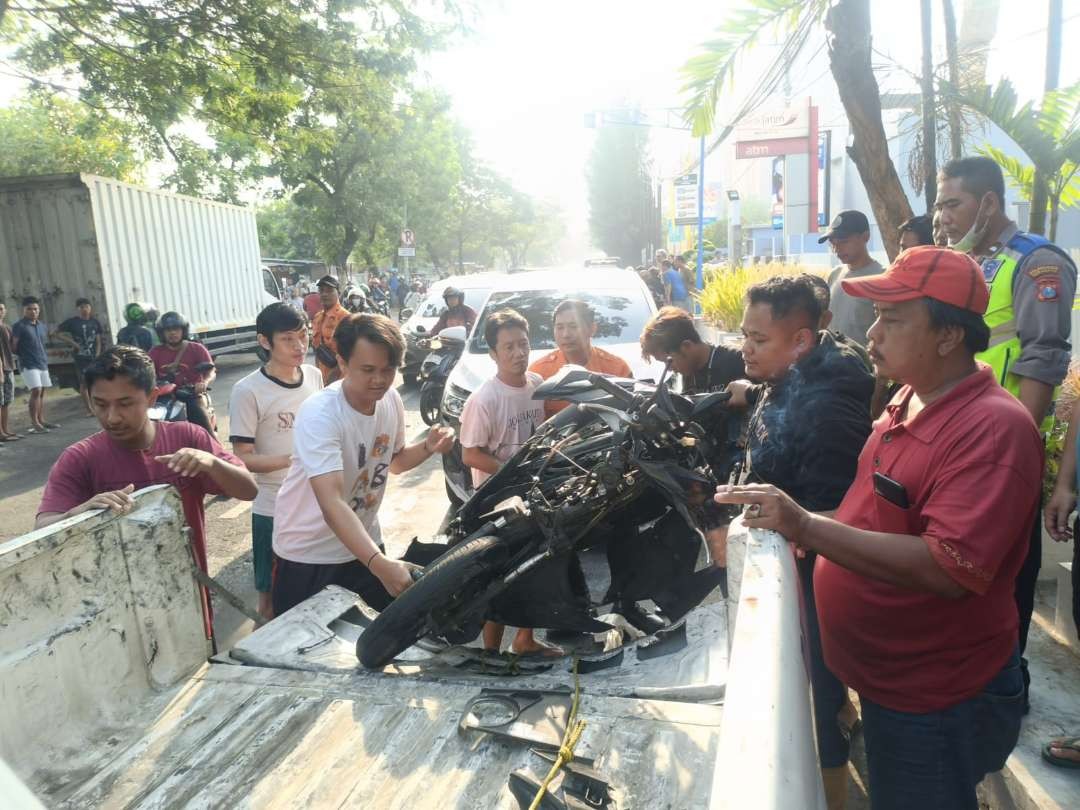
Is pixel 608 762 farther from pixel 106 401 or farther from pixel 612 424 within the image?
pixel 106 401

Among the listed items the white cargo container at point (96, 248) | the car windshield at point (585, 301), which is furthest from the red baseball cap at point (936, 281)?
the white cargo container at point (96, 248)

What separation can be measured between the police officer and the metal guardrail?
1.68m

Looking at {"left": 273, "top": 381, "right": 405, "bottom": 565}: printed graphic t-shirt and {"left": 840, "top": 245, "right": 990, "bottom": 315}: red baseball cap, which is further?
{"left": 273, "top": 381, "right": 405, "bottom": 565}: printed graphic t-shirt

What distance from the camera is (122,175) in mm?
27109

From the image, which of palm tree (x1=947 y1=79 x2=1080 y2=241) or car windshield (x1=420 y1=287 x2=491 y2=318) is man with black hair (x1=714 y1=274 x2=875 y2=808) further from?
car windshield (x1=420 y1=287 x2=491 y2=318)

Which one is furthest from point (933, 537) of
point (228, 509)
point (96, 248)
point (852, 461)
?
point (96, 248)

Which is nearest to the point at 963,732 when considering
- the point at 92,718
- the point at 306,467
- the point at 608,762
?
the point at 608,762

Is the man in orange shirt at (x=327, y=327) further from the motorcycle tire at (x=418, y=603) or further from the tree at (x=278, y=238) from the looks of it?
the tree at (x=278, y=238)

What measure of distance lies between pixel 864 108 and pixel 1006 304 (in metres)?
2.95

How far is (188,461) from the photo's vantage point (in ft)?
8.59

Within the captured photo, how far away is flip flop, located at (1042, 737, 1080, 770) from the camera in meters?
2.39

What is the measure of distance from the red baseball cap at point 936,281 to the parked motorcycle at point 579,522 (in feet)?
3.15

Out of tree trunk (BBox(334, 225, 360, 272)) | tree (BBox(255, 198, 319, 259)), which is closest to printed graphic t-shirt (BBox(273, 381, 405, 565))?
tree trunk (BBox(334, 225, 360, 272))

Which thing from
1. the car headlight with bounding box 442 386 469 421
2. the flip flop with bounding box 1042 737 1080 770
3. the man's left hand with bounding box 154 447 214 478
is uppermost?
the man's left hand with bounding box 154 447 214 478
